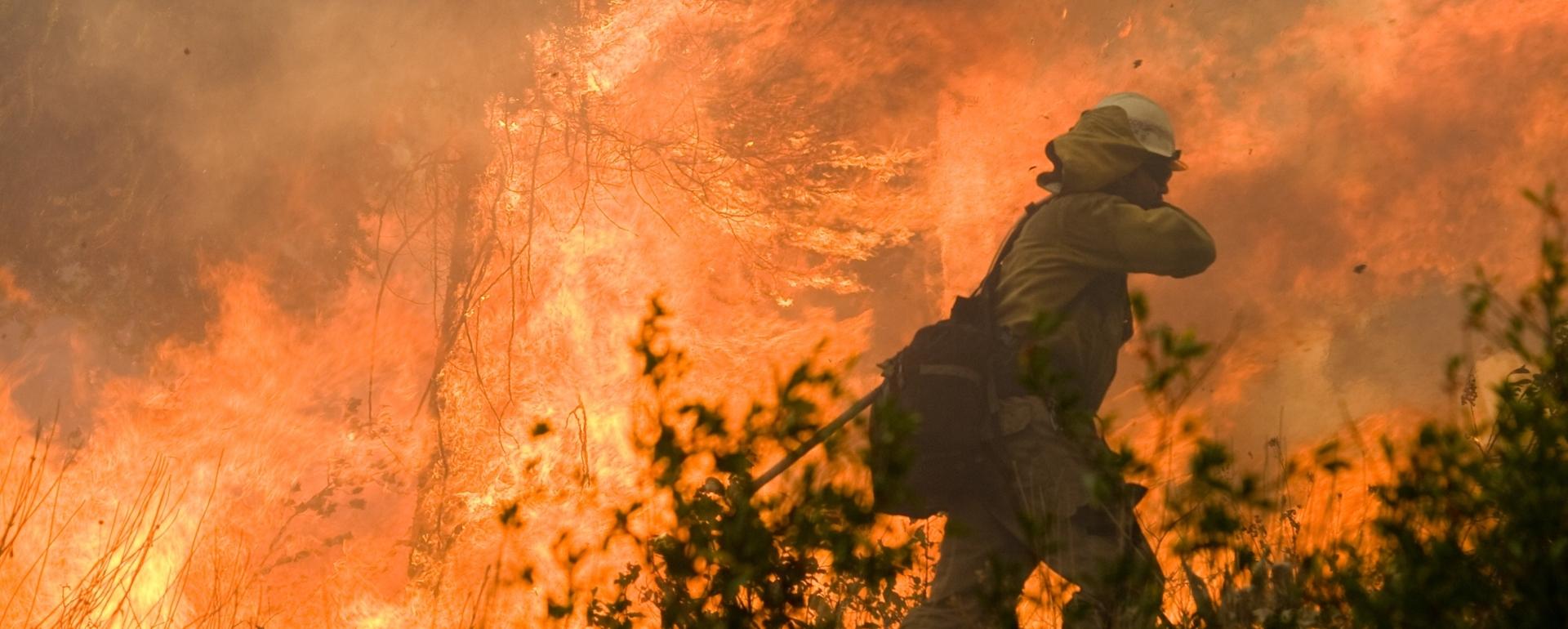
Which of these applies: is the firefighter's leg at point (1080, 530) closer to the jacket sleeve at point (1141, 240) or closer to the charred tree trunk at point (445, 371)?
the jacket sleeve at point (1141, 240)

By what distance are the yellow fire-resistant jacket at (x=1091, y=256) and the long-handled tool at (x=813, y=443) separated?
1.20 feet

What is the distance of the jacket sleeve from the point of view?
275 centimetres

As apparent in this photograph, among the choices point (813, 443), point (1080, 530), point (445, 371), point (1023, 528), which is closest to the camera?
point (813, 443)

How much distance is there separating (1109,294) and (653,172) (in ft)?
9.07

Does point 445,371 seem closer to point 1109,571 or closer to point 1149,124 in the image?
point 1149,124

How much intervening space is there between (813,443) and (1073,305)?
4.11 feet

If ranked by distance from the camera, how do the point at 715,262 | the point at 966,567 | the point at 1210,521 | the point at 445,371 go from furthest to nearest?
1. the point at 445,371
2. the point at 715,262
3. the point at 966,567
4. the point at 1210,521

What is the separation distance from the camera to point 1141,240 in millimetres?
2781

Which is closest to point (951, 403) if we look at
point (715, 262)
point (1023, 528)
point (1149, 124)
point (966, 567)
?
point (966, 567)

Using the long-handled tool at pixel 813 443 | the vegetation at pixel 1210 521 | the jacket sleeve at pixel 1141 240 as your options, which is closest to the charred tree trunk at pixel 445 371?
the long-handled tool at pixel 813 443

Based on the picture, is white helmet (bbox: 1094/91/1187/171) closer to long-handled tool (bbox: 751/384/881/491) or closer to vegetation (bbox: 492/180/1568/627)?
long-handled tool (bbox: 751/384/881/491)

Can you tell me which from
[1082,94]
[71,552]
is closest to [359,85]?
[71,552]

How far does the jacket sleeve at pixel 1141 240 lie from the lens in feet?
9.03

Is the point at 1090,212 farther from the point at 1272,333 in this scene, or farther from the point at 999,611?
the point at 1272,333
